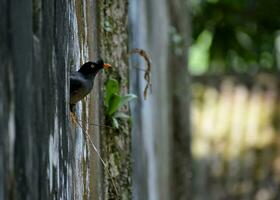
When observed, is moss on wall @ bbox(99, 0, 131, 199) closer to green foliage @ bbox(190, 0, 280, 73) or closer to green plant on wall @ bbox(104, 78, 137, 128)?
green plant on wall @ bbox(104, 78, 137, 128)

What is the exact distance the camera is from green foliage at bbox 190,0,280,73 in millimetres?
13594

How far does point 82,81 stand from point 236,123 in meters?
10.7

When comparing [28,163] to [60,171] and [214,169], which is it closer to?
[60,171]

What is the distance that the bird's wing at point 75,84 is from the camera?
467 cm

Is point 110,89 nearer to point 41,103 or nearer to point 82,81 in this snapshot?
point 82,81

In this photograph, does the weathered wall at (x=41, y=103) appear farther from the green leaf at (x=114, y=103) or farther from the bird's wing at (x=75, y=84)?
the green leaf at (x=114, y=103)

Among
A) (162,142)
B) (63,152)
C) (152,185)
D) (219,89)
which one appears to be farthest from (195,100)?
(63,152)

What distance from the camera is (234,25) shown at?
13680 mm

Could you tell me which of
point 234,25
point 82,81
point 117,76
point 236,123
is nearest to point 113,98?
point 117,76

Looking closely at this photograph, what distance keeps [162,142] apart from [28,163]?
7185 millimetres

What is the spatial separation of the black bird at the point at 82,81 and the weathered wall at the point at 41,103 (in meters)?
0.07

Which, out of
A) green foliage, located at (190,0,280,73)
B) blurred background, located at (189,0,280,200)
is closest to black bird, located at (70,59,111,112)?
green foliage, located at (190,0,280,73)

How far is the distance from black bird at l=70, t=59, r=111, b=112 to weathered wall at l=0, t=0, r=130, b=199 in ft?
0.22

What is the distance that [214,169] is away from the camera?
14.9 metres
